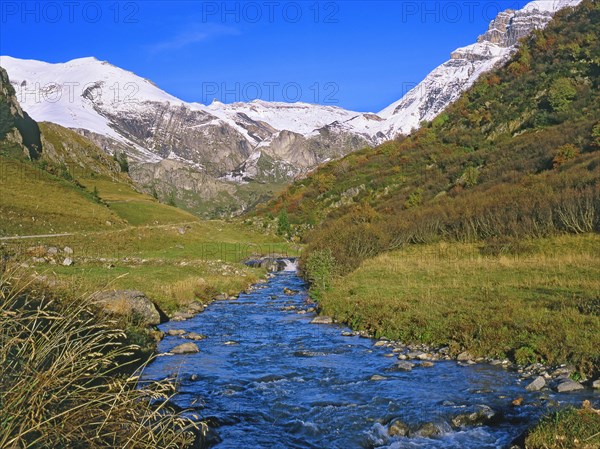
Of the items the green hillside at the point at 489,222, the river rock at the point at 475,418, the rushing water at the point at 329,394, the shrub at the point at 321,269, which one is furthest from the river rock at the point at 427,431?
the shrub at the point at 321,269

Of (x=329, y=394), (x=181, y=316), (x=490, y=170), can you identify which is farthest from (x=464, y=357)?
(x=490, y=170)

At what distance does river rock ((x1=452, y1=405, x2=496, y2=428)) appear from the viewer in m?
10.7

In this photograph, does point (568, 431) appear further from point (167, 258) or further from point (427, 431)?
point (167, 258)

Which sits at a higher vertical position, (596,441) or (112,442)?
(112,442)

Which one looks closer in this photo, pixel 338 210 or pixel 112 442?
pixel 112 442

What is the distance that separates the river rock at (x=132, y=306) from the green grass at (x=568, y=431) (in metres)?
13.0

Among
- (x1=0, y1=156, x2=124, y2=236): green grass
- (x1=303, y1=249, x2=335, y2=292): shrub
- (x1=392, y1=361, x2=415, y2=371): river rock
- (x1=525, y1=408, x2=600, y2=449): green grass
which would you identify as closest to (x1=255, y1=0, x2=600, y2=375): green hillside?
(x1=303, y1=249, x2=335, y2=292): shrub

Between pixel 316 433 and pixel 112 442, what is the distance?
20.5 ft

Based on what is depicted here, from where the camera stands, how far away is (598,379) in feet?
39.1

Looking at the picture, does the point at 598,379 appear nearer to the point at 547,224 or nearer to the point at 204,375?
the point at 204,375

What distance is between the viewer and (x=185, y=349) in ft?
56.6

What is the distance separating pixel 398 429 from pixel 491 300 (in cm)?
1051

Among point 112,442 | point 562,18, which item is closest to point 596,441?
point 112,442

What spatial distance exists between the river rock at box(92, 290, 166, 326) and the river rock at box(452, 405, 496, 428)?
37.2 ft
